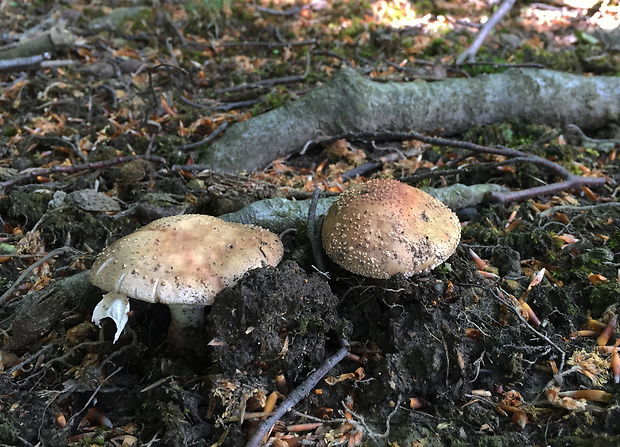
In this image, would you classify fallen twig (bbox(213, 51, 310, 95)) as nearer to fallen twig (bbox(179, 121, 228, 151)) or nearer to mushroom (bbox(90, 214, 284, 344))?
fallen twig (bbox(179, 121, 228, 151))

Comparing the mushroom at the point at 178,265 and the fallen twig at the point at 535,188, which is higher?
the mushroom at the point at 178,265

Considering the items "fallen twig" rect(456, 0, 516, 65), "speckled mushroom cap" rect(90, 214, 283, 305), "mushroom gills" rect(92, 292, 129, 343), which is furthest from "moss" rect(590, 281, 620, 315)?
"fallen twig" rect(456, 0, 516, 65)

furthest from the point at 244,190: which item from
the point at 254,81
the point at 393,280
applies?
the point at 254,81

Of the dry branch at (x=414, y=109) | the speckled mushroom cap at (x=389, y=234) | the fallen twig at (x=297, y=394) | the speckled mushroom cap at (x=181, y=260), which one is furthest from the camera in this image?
the dry branch at (x=414, y=109)

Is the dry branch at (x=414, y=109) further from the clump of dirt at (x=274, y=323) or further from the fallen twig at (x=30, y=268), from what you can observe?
the clump of dirt at (x=274, y=323)

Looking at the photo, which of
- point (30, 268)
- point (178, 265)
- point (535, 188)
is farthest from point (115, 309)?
point (535, 188)

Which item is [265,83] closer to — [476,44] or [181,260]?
[476,44]

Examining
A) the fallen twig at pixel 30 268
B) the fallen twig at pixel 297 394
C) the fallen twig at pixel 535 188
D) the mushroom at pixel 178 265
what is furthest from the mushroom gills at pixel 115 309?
the fallen twig at pixel 535 188

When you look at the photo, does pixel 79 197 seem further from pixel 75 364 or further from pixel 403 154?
pixel 403 154
